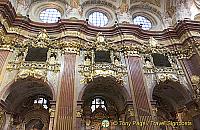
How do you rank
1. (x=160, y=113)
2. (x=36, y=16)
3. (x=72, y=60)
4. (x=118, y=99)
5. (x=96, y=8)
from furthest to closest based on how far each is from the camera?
(x=96, y=8), (x=36, y=16), (x=160, y=113), (x=118, y=99), (x=72, y=60)

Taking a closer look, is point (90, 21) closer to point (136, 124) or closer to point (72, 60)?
point (72, 60)

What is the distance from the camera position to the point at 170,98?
51.5 ft

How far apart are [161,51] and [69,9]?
7.93m

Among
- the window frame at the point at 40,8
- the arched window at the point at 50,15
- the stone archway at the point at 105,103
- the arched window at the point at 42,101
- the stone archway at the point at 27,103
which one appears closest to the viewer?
the stone archway at the point at 27,103

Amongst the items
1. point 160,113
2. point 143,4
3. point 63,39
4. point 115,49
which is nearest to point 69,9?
point 63,39

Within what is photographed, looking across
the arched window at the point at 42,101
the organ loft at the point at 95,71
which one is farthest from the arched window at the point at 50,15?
the arched window at the point at 42,101

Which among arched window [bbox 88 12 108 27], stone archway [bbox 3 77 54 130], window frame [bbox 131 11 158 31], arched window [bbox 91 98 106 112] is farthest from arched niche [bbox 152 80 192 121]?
stone archway [bbox 3 77 54 130]

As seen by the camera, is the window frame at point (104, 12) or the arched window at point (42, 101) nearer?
the arched window at point (42, 101)

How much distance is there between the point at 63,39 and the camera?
15.3 metres

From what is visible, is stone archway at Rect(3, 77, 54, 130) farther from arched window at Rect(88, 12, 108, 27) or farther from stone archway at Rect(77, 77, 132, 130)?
arched window at Rect(88, 12, 108, 27)

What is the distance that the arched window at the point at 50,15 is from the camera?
58.4 ft

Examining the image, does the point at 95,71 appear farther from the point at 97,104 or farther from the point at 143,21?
the point at 143,21

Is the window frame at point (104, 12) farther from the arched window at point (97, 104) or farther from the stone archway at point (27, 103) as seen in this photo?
the stone archway at point (27, 103)

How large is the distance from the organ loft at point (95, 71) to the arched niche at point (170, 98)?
68 mm
